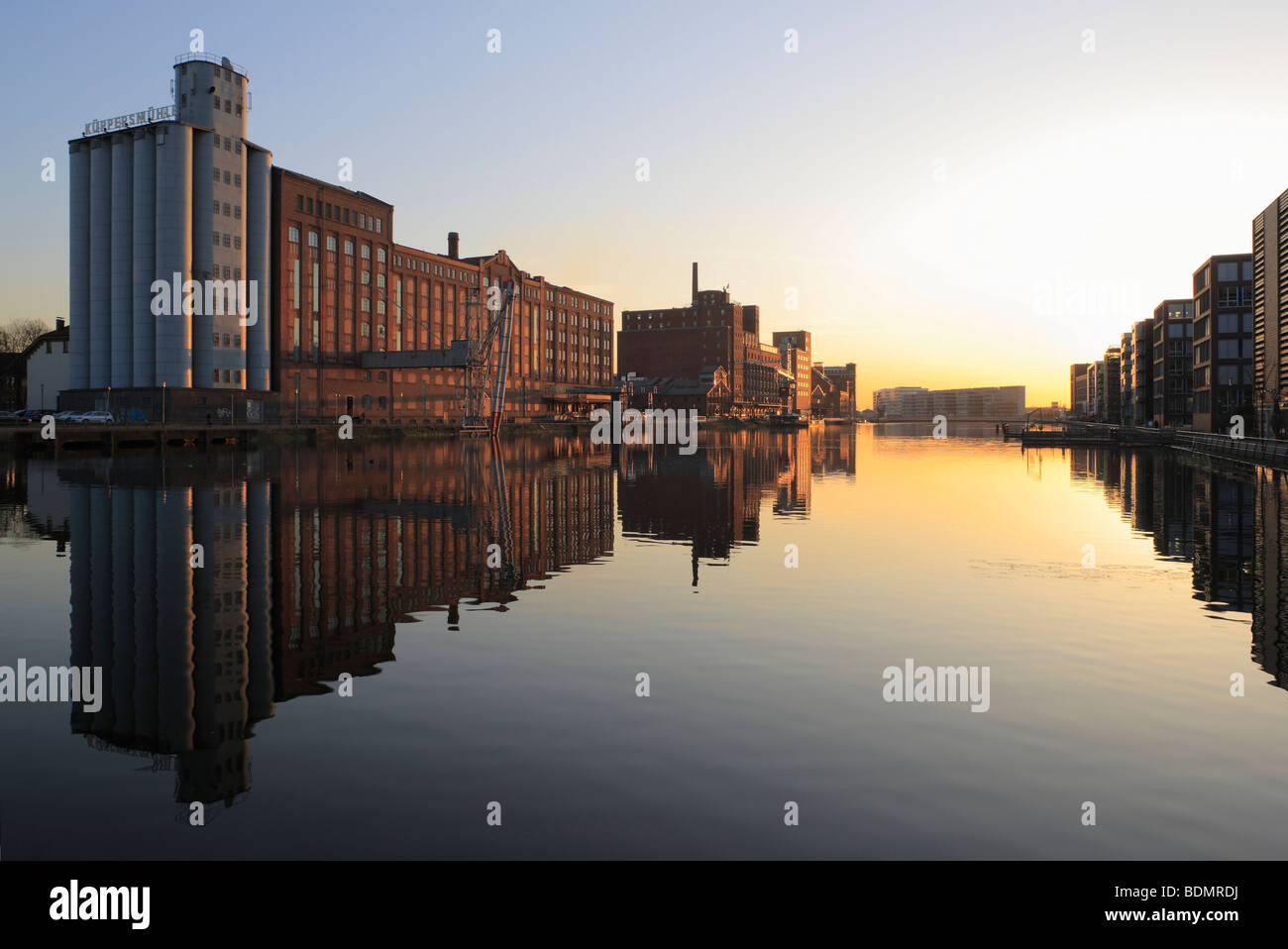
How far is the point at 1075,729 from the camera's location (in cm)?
1005

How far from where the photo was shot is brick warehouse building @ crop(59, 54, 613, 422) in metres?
92.5

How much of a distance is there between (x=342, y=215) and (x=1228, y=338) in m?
119

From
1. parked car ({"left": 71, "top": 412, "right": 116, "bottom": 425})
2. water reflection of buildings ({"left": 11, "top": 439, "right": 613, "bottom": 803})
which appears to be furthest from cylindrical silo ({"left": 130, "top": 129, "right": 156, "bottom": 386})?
water reflection of buildings ({"left": 11, "top": 439, "right": 613, "bottom": 803})

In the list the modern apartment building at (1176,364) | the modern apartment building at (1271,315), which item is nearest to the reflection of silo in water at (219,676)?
the modern apartment building at (1271,315)

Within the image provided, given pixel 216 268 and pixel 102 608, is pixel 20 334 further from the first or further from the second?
pixel 102 608

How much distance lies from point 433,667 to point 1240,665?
459 inches

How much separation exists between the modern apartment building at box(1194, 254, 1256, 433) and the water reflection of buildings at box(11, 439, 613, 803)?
10815 cm

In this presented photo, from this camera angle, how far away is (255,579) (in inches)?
732

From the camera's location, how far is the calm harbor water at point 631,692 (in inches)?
293

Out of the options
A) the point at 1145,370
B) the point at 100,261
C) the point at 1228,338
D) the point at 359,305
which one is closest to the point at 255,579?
the point at 100,261

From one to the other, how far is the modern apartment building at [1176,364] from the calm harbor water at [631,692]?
15270 cm

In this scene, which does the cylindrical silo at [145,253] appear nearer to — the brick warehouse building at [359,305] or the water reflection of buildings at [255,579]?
the brick warehouse building at [359,305]

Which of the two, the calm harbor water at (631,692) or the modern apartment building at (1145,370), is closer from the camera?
the calm harbor water at (631,692)
